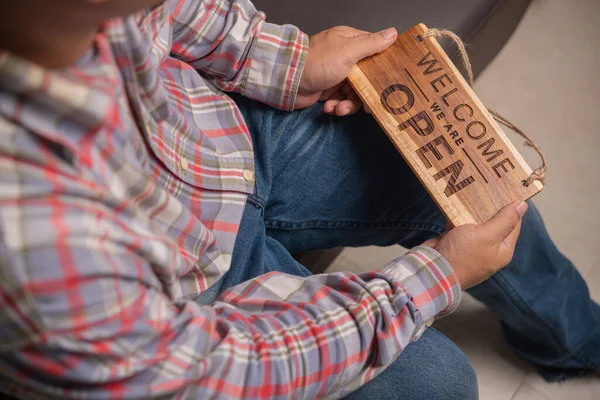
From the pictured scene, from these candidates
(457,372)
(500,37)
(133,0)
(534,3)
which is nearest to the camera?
(133,0)

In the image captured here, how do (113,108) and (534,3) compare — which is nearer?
(113,108)

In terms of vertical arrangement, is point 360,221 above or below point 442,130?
below

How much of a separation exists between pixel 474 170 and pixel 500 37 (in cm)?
63

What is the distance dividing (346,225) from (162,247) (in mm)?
393

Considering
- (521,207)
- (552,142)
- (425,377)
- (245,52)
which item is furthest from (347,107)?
(552,142)

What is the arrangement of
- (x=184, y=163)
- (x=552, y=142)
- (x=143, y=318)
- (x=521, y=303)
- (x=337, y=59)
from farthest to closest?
(x=552, y=142) < (x=521, y=303) < (x=337, y=59) < (x=184, y=163) < (x=143, y=318)

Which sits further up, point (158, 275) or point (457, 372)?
point (158, 275)

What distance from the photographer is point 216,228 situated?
654 mm

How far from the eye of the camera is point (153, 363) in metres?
0.46

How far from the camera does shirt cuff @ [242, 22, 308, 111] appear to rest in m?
0.74

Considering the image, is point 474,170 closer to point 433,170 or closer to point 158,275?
point 433,170

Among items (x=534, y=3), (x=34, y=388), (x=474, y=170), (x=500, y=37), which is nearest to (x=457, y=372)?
→ (x=474, y=170)

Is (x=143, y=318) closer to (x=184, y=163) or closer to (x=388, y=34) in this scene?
(x=184, y=163)

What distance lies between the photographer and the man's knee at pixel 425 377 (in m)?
0.66
